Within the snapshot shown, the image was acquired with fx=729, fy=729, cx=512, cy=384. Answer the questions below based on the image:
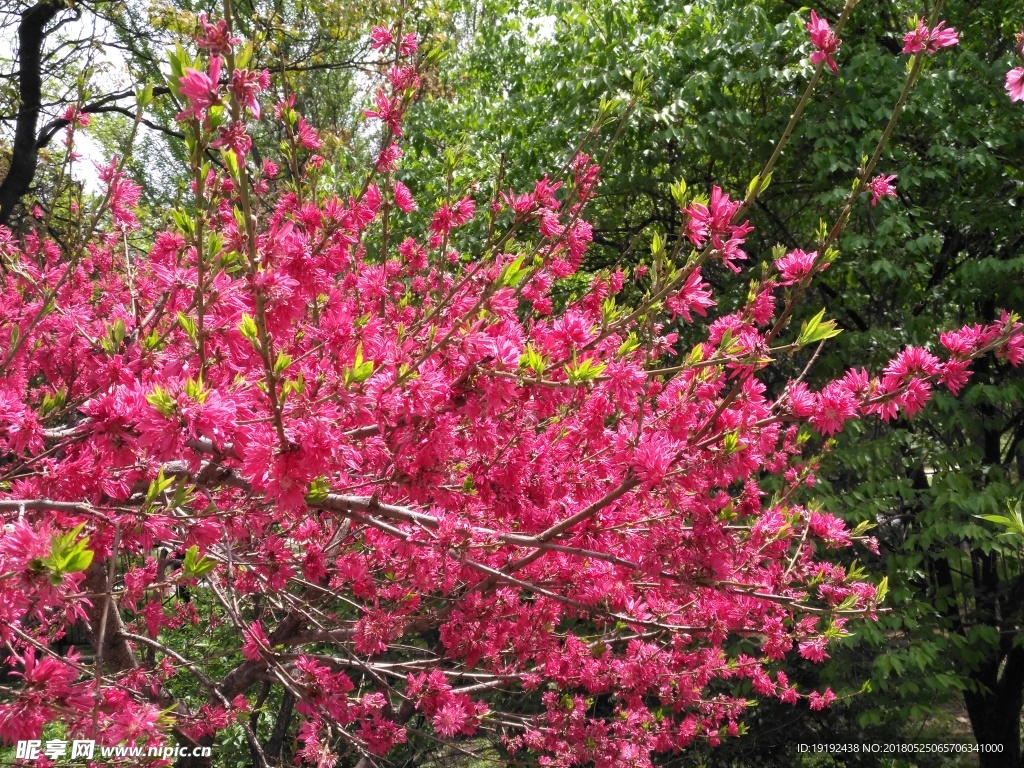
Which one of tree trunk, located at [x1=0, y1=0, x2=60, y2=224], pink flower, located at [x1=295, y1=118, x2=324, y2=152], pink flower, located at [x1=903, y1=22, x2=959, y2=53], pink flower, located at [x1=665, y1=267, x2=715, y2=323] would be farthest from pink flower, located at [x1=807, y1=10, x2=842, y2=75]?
tree trunk, located at [x1=0, y1=0, x2=60, y2=224]

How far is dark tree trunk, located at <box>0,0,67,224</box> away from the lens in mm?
7676

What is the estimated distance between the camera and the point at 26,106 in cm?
782

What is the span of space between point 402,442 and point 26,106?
8.27 m

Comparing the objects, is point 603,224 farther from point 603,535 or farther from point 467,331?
point 467,331

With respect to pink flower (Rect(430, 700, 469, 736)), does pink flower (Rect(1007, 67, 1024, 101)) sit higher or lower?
higher

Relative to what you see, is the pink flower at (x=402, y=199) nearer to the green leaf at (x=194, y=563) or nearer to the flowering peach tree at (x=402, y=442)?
the flowering peach tree at (x=402, y=442)

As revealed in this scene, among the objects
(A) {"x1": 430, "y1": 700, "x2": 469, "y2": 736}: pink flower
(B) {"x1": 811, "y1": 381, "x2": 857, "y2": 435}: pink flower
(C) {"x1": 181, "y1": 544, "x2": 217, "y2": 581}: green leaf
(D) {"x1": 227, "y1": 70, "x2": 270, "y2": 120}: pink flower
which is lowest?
(A) {"x1": 430, "y1": 700, "x2": 469, "y2": 736}: pink flower

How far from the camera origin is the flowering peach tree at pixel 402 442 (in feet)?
5.40

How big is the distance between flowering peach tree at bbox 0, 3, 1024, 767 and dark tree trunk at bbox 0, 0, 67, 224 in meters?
4.75

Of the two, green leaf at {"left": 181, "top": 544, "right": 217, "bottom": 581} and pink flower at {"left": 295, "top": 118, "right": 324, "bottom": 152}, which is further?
pink flower at {"left": 295, "top": 118, "right": 324, "bottom": 152}

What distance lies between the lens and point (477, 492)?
2.44 m

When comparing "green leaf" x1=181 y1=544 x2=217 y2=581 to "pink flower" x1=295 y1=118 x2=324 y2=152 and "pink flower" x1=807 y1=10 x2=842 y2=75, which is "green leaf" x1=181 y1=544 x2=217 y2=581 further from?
"pink flower" x1=807 y1=10 x2=842 y2=75

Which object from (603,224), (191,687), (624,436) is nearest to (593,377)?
(624,436)

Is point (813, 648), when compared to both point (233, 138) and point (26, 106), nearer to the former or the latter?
point (233, 138)
